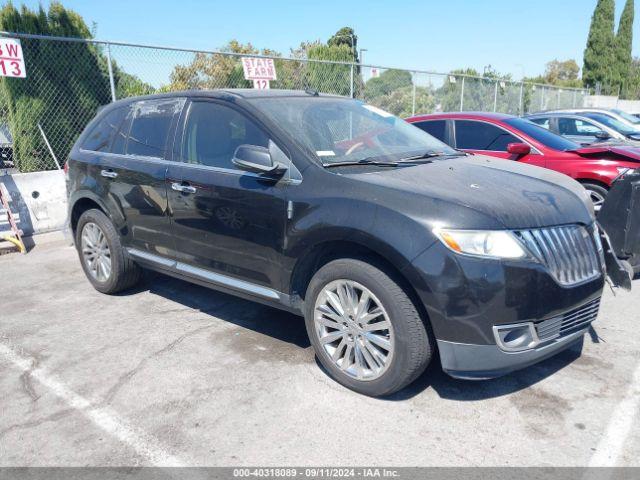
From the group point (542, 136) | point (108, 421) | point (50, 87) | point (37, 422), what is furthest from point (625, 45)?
point (37, 422)

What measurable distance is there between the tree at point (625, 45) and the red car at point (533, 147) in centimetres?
4532

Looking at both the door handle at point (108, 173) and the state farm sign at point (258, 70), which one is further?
the state farm sign at point (258, 70)

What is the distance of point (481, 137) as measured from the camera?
6.86 meters

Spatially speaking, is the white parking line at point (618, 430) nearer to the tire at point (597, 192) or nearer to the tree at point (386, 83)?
the tire at point (597, 192)

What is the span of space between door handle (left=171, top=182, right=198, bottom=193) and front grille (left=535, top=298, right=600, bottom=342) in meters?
2.51

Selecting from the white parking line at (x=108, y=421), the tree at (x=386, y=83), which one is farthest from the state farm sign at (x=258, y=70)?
the white parking line at (x=108, y=421)

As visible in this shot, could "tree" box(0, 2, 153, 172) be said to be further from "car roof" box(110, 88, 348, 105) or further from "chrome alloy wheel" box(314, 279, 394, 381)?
"chrome alloy wheel" box(314, 279, 394, 381)

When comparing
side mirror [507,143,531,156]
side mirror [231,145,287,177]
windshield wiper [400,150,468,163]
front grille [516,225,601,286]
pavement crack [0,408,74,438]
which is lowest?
pavement crack [0,408,74,438]

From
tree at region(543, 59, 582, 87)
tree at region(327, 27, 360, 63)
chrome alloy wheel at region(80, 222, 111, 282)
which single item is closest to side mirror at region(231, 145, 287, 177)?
chrome alloy wheel at region(80, 222, 111, 282)

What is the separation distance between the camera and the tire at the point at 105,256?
4.84m

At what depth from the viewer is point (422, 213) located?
2.84 meters

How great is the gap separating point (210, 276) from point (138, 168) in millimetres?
1174

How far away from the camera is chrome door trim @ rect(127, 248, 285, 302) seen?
12.0 ft

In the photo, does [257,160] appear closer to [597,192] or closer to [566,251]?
[566,251]
